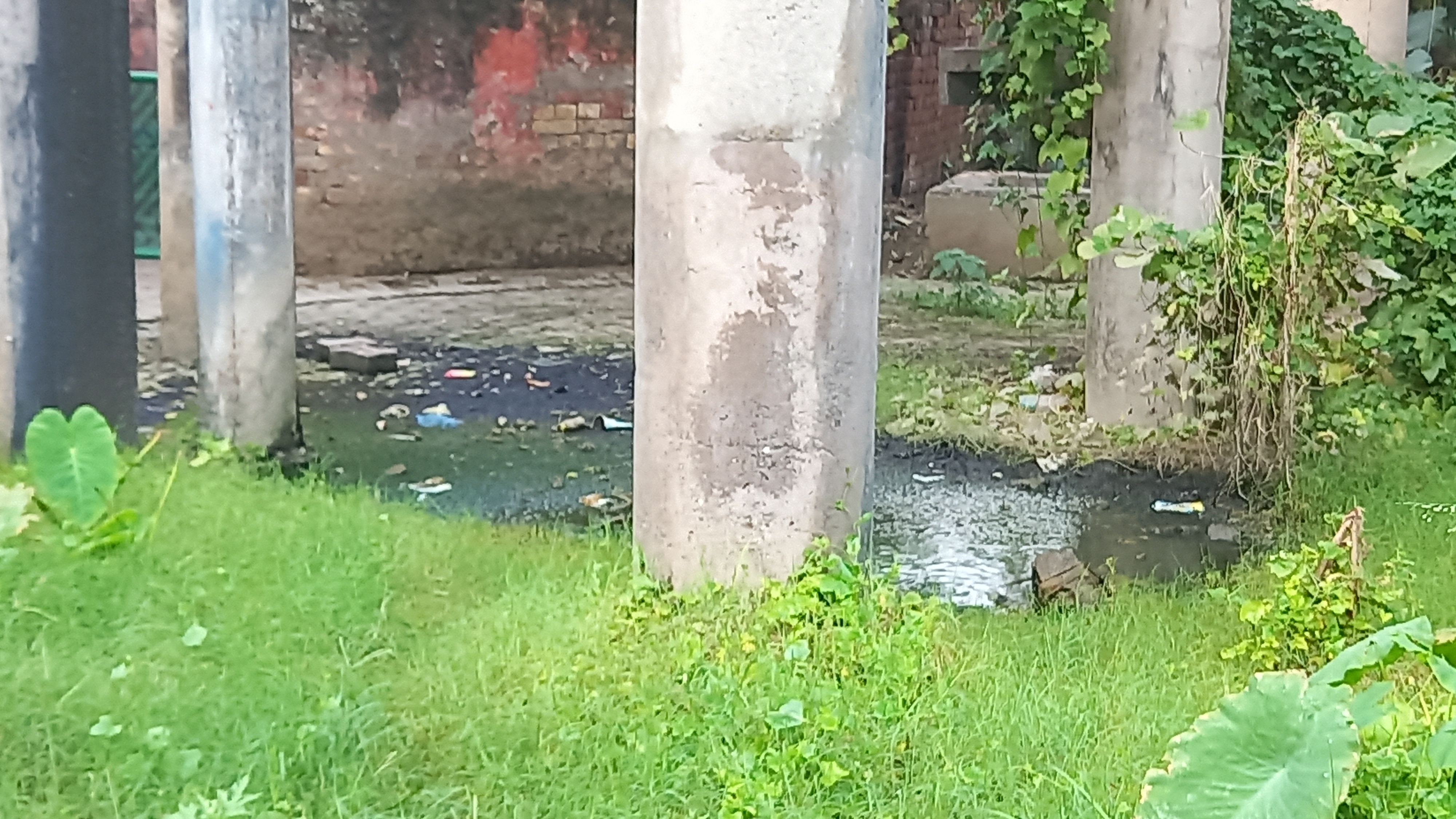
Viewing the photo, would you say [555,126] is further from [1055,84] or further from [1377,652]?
[1377,652]

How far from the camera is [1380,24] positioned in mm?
8266

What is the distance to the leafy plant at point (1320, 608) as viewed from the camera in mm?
3049

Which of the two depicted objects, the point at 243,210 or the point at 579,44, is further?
the point at 579,44

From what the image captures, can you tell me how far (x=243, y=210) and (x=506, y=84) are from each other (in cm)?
630

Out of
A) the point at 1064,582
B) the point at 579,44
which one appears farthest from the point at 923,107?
the point at 1064,582

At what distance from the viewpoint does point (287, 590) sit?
10.9 ft

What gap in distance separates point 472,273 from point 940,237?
11.7ft

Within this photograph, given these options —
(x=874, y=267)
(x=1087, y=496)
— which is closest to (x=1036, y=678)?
(x=874, y=267)

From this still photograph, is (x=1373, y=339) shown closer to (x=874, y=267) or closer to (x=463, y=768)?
(x=874, y=267)

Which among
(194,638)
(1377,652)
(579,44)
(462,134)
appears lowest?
(194,638)

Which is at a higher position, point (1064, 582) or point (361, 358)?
point (361, 358)

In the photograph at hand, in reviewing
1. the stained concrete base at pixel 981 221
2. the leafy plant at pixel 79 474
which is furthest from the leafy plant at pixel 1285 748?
the stained concrete base at pixel 981 221

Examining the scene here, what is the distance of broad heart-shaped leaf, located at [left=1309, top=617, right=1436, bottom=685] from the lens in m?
2.24

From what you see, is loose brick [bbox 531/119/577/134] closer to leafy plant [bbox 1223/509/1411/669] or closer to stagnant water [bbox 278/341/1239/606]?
stagnant water [bbox 278/341/1239/606]
